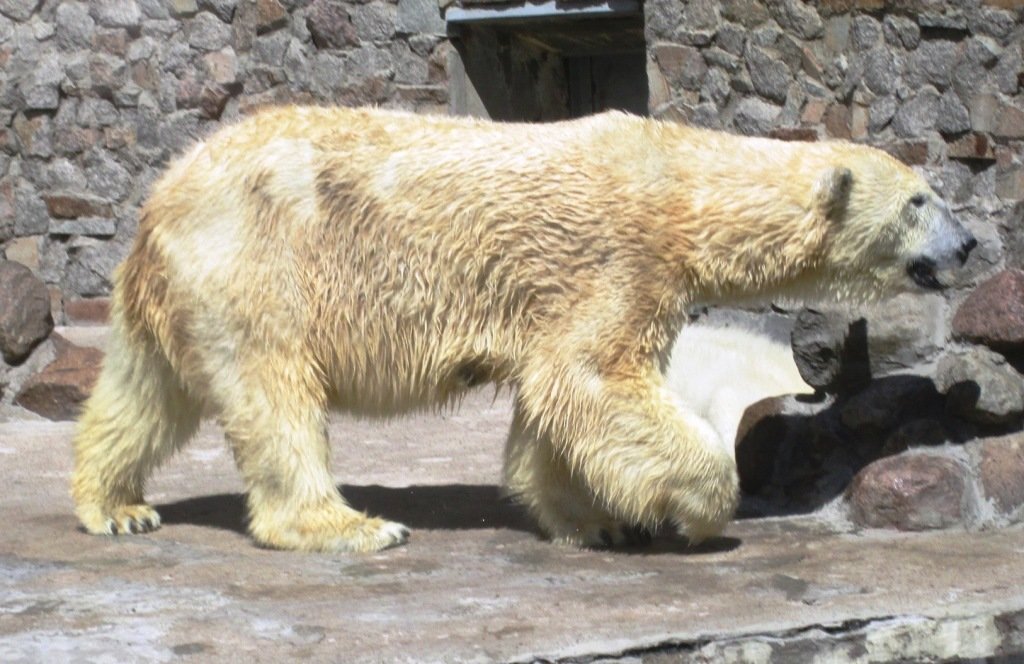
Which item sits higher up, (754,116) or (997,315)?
(754,116)

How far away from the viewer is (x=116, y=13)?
9.16 meters

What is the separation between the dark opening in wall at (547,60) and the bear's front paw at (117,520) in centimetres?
426

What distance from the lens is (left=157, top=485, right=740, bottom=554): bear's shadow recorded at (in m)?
4.63

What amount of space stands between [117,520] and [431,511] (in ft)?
3.28

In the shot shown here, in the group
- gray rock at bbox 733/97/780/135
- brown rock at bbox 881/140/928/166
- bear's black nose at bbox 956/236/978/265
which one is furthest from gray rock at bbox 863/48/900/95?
bear's black nose at bbox 956/236/978/265

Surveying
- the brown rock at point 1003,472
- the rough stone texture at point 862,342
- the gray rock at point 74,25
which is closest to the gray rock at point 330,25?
the gray rock at point 74,25

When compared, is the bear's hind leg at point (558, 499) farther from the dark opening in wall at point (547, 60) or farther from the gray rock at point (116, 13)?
the gray rock at point (116, 13)

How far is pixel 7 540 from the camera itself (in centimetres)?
466

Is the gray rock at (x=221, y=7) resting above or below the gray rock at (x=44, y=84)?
above

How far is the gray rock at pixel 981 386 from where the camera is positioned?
15.9 ft

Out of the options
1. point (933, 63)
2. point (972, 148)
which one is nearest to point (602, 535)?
point (972, 148)

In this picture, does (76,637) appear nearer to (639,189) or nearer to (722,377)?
(639,189)

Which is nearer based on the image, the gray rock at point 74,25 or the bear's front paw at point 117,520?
the bear's front paw at point 117,520

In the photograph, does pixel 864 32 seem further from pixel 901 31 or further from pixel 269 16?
pixel 269 16
